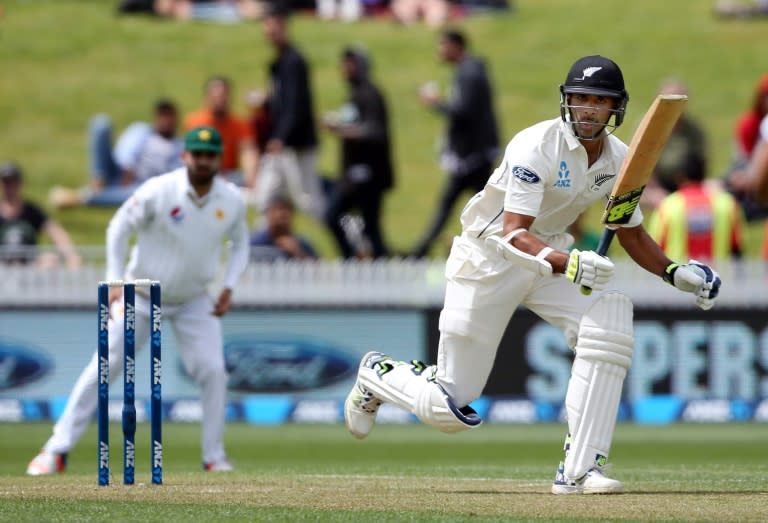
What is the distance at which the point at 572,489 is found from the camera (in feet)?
20.2

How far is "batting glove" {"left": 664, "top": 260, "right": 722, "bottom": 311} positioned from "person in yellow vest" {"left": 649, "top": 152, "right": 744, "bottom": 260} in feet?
17.5

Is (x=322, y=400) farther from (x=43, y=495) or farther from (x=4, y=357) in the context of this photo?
(x=43, y=495)

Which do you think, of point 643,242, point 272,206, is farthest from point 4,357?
point 643,242

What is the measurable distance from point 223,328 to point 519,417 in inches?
94.9

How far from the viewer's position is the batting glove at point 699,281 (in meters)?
6.20

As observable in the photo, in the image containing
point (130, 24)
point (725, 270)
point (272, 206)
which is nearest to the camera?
point (725, 270)

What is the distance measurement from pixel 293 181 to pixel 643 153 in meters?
7.48

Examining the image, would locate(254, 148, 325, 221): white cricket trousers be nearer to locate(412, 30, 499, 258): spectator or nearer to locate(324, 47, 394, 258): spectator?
locate(324, 47, 394, 258): spectator

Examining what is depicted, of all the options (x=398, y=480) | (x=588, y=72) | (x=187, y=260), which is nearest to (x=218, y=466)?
(x=187, y=260)

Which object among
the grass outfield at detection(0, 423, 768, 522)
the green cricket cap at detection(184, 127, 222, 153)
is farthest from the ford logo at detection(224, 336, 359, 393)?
the green cricket cap at detection(184, 127, 222, 153)

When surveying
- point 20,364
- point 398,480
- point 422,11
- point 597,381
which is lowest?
point 20,364

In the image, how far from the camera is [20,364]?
12.2 m

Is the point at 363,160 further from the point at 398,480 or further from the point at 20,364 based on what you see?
the point at 398,480

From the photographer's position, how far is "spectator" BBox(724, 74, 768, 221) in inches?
479
